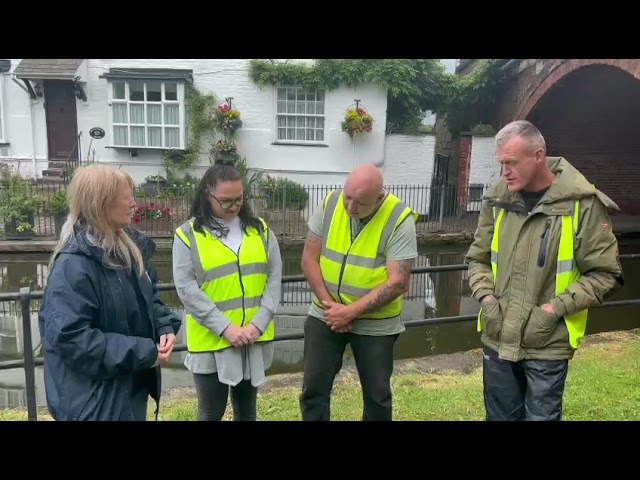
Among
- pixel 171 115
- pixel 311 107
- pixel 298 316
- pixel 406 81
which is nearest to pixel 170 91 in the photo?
pixel 171 115

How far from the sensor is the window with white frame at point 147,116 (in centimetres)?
1712

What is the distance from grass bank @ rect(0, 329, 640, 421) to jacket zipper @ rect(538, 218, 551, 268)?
1457 mm

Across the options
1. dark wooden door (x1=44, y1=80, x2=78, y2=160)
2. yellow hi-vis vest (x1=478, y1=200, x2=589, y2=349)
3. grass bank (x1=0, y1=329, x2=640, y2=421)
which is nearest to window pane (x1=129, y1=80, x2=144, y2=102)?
dark wooden door (x1=44, y1=80, x2=78, y2=160)

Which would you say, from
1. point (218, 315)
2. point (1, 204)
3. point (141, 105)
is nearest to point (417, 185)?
point (141, 105)

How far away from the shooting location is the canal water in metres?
5.84

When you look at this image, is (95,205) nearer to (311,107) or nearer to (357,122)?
(357,122)

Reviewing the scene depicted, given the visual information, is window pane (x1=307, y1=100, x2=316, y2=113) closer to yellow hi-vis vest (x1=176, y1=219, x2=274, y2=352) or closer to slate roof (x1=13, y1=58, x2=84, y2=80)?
slate roof (x1=13, y1=58, x2=84, y2=80)

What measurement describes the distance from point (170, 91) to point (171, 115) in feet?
2.42

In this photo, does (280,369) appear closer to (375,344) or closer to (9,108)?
(375,344)

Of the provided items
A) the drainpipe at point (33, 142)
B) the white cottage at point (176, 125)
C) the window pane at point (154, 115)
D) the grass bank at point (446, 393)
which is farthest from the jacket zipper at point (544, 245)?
the drainpipe at point (33, 142)

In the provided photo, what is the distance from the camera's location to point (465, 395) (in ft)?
13.1

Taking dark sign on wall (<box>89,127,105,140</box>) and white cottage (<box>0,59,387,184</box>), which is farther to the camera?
dark sign on wall (<box>89,127,105,140</box>)

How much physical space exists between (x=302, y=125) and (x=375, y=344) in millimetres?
15065

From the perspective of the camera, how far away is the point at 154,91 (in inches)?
679
